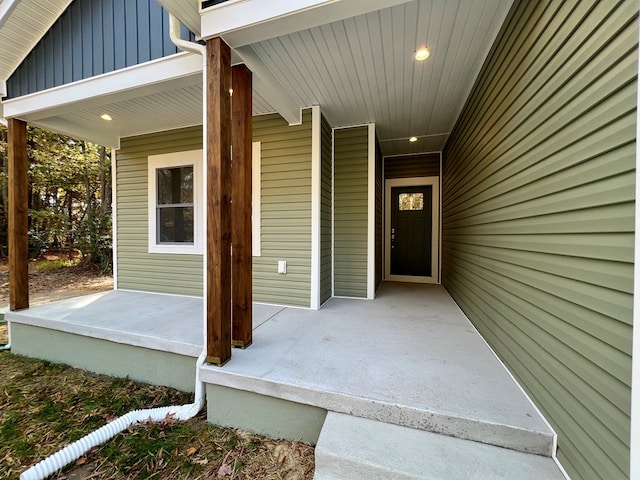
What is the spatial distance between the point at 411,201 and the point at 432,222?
62 cm

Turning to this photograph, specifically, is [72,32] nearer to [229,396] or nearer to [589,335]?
[229,396]

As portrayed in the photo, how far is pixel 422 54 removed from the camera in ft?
7.72

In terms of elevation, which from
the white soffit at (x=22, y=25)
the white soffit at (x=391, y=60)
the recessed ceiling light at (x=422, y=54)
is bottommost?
the recessed ceiling light at (x=422, y=54)

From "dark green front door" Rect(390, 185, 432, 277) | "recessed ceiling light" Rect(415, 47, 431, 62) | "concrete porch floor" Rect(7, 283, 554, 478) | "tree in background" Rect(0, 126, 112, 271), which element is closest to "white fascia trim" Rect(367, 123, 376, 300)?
"concrete porch floor" Rect(7, 283, 554, 478)

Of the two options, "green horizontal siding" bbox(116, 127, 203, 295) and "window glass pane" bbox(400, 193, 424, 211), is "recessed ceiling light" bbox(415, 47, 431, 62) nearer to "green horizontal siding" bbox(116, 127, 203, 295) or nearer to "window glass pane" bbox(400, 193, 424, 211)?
"green horizontal siding" bbox(116, 127, 203, 295)

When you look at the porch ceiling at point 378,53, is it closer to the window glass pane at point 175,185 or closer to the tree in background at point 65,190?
the window glass pane at point 175,185

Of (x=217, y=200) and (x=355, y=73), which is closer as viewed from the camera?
(x=217, y=200)

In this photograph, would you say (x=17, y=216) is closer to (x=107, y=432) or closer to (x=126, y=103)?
(x=126, y=103)

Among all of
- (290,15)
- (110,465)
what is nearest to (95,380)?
(110,465)

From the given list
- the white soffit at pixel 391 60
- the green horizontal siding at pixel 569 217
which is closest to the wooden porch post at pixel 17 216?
the white soffit at pixel 391 60

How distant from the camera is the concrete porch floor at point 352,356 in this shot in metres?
1.44

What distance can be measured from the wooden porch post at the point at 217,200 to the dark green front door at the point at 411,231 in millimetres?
4411

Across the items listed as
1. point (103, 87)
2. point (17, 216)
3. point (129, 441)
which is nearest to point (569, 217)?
point (129, 441)

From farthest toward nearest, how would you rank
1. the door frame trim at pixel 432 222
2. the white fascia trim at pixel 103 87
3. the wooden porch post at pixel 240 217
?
the door frame trim at pixel 432 222
the white fascia trim at pixel 103 87
the wooden porch post at pixel 240 217
